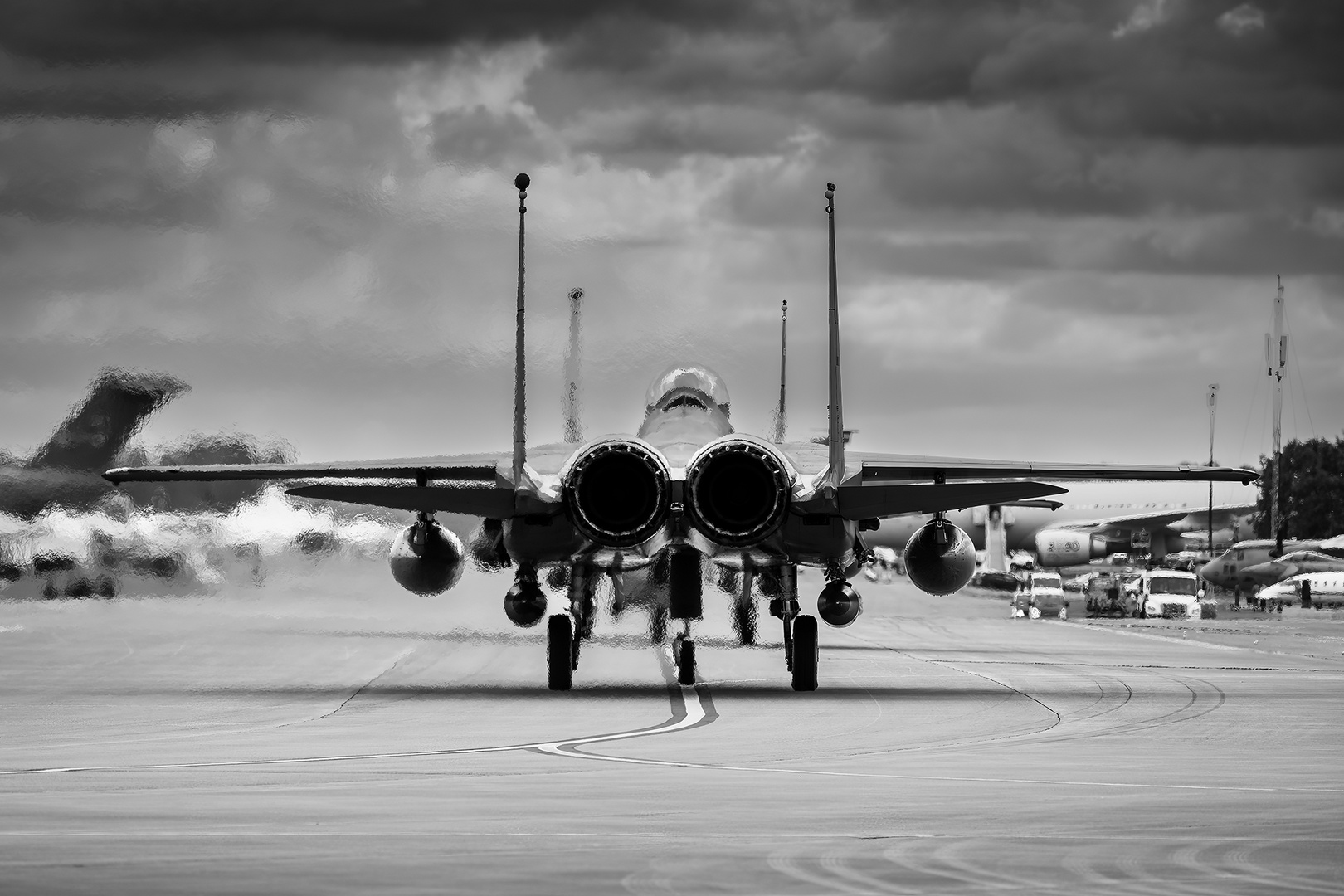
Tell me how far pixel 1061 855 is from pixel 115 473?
15.0m

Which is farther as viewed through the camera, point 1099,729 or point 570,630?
point 570,630

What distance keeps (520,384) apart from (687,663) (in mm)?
4883

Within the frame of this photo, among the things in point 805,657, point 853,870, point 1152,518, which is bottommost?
point 853,870

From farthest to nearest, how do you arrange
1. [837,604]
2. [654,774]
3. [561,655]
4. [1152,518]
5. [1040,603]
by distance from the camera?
[1152,518]
[1040,603]
[837,604]
[561,655]
[654,774]

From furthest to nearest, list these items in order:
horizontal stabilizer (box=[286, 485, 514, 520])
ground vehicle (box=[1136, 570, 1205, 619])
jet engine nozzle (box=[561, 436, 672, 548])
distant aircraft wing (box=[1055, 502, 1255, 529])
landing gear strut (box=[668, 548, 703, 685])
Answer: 1. distant aircraft wing (box=[1055, 502, 1255, 529])
2. ground vehicle (box=[1136, 570, 1205, 619])
3. landing gear strut (box=[668, 548, 703, 685])
4. horizontal stabilizer (box=[286, 485, 514, 520])
5. jet engine nozzle (box=[561, 436, 672, 548])

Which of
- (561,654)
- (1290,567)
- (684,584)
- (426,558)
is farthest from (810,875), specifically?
(1290,567)

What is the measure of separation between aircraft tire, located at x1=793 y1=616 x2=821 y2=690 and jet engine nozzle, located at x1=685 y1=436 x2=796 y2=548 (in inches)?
122

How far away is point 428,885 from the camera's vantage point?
8.33 meters

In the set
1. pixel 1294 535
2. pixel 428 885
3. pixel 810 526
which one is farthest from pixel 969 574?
pixel 1294 535

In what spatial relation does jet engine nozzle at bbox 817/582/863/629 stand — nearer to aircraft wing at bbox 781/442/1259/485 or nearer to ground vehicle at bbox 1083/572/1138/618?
aircraft wing at bbox 781/442/1259/485

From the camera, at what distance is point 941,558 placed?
2470cm

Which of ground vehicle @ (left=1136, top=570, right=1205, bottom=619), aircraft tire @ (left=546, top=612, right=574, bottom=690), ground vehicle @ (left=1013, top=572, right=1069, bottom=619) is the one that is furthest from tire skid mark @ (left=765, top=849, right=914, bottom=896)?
ground vehicle @ (left=1013, top=572, right=1069, bottom=619)

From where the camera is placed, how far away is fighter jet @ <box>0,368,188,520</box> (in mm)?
29844

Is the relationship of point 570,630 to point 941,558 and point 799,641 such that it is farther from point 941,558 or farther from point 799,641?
point 941,558
